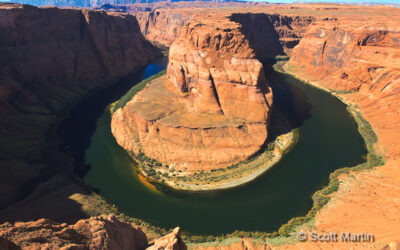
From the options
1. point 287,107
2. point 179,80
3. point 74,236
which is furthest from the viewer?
point 287,107

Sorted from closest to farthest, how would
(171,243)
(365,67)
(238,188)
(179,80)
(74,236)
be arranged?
(74,236)
(171,243)
(238,188)
(179,80)
(365,67)

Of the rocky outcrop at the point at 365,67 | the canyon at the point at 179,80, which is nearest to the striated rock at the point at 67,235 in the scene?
the canyon at the point at 179,80

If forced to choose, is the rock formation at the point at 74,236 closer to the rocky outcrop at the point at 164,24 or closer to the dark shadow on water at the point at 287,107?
the dark shadow on water at the point at 287,107

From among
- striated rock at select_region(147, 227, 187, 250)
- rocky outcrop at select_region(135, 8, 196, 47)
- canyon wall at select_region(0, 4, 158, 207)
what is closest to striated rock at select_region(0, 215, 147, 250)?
striated rock at select_region(147, 227, 187, 250)

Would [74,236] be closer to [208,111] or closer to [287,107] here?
[208,111]

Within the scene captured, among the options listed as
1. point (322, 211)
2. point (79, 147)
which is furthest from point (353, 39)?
point (79, 147)

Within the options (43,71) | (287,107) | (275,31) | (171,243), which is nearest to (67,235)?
(171,243)

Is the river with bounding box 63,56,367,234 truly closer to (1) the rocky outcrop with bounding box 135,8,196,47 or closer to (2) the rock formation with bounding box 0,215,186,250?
(2) the rock formation with bounding box 0,215,186,250
